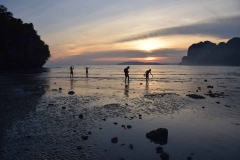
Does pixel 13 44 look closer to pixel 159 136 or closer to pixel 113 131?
pixel 113 131

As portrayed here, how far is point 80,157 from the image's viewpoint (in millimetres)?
7734

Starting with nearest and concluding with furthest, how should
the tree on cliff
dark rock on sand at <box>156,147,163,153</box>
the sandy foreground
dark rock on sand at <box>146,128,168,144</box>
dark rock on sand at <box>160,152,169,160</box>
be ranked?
dark rock on sand at <box>160,152,169,160</box>
the sandy foreground
dark rock on sand at <box>156,147,163,153</box>
dark rock on sand at <box>146,128,168,144</box>
the tree on cliff

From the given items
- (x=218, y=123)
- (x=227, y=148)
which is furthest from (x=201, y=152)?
(x=218, y=123)

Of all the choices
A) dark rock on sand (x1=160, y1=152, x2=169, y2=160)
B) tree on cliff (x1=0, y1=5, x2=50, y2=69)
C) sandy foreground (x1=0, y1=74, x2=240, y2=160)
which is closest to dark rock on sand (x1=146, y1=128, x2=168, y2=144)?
sandy foreground (x1=0, y1=74, x2=240, y2=160)

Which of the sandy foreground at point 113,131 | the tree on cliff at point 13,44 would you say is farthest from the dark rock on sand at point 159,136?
the tree on cliff at point 13,44


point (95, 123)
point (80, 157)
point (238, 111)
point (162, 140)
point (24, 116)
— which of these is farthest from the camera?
point (238, 111)

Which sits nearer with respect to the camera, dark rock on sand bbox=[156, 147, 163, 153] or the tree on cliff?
dark rock on sand bbox=[156, 147, 163, 153]

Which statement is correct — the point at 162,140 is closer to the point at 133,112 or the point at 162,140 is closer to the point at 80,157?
the point at 80,157

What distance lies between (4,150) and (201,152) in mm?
8361

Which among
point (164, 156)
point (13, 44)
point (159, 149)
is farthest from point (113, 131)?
point (13, 44)

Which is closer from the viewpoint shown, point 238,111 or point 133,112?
point 133,112

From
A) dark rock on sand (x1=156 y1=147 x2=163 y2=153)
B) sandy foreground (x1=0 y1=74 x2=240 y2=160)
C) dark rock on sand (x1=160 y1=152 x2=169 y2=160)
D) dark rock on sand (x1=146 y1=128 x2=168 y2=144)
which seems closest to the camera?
dark rock on sand (x1=160 y1=152 x2=169 y2=160)

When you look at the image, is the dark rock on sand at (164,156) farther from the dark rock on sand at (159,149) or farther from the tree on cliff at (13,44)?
the tree on cliff at (13,44)

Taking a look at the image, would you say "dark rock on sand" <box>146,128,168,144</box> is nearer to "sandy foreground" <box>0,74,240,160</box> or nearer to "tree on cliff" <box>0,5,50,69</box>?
"sandy foreground" <box>0,74,240,160</box>
